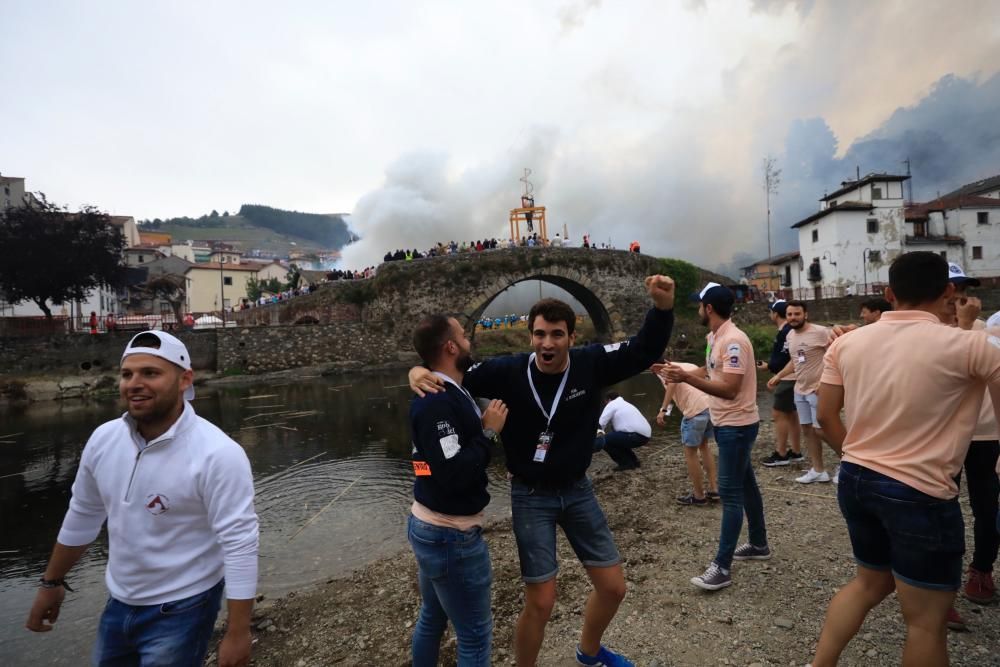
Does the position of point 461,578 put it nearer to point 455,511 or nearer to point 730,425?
point 455,511

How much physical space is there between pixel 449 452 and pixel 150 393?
4.14 ft

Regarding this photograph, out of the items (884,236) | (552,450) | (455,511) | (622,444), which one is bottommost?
(622,444)

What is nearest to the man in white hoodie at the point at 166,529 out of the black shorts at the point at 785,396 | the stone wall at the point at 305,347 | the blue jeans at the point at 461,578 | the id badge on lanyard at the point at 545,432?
the blue jeans at the point at 461,578

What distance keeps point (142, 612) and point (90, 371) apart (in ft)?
89.9

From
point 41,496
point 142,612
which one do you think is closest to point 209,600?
point 142,612

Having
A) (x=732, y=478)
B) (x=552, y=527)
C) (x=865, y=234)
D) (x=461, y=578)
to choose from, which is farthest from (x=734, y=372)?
(x=865, y=234)

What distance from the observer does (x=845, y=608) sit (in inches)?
98.4

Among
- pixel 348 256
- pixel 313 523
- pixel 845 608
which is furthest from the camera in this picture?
pixel 348 256

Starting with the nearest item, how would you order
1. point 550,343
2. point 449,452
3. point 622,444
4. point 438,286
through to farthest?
point 449,452 < point 550,343 < point 622,444 < point 438,286

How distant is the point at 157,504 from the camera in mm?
2117

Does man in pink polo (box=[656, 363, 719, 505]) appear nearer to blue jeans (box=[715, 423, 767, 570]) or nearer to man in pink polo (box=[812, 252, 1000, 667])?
blue jeans (box=[715, 423, 767, 570])

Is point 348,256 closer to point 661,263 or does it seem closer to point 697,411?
point 661,263

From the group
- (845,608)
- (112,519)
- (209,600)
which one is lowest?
(845,608)

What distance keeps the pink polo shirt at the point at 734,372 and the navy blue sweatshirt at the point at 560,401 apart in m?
1.18
